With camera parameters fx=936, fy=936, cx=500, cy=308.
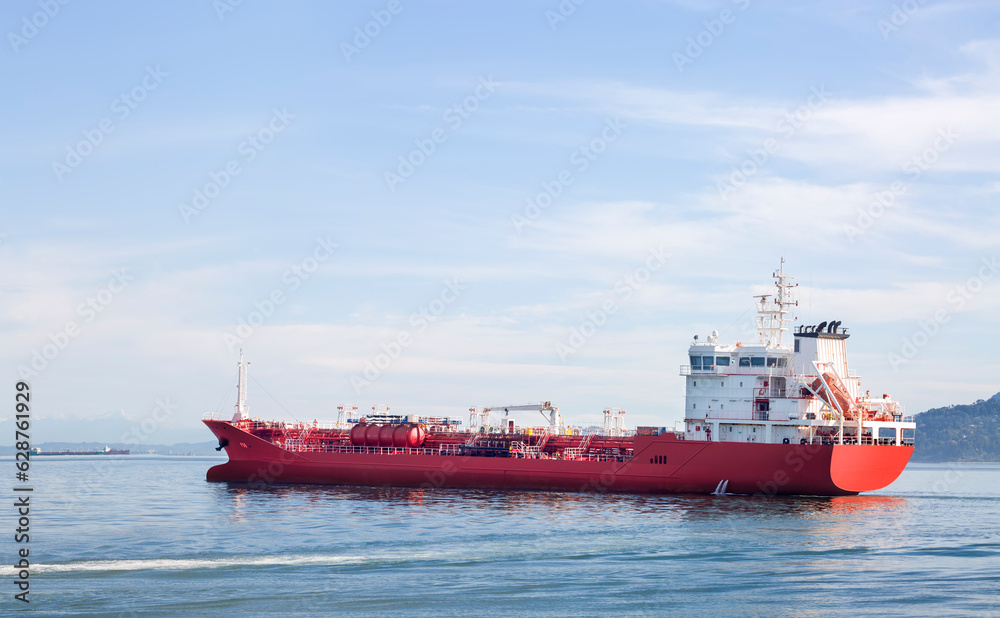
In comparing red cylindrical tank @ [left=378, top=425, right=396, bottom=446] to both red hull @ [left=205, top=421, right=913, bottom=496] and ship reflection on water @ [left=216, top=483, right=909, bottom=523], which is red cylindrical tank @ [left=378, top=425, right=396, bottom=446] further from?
ship reflection on water @ [left=216, top=483, right=909, bottom=523]

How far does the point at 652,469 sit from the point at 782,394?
7834 millimetres

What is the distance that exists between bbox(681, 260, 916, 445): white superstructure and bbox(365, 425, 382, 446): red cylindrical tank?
64.1 feet

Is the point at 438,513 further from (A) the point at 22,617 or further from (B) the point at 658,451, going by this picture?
(A) the point at 22,617

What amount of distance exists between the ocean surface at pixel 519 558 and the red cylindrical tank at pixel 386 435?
10.3 m

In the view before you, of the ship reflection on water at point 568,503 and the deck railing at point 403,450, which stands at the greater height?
the deck railing at point 403,450

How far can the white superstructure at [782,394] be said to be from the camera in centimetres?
4766

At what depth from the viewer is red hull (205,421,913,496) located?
46219 mm

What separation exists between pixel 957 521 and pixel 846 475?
20.1 feet

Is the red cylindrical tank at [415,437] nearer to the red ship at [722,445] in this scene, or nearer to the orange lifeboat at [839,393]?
the red ship at [722,445]

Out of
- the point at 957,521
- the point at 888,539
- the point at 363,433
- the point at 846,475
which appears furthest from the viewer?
the point at 363,433

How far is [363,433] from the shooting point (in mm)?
59000

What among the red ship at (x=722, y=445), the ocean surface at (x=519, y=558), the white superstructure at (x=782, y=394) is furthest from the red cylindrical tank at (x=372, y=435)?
the white superstructure at (x=782, y=394)

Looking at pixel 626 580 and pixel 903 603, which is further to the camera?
pixel 626 580

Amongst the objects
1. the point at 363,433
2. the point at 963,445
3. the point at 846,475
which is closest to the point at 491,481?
the point at 363,433
